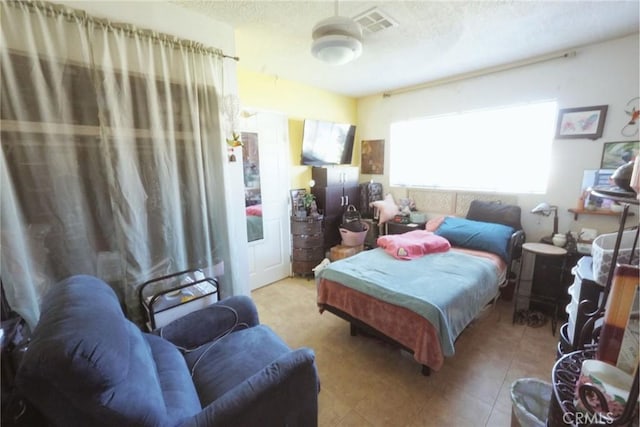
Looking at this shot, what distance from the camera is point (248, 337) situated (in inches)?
64.2

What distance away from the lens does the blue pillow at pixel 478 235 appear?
2664 mm

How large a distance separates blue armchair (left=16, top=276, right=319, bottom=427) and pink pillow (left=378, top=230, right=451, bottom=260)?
1.46 meters

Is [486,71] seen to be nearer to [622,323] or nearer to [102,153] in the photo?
[622,323]

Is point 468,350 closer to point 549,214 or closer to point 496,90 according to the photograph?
point 549,214

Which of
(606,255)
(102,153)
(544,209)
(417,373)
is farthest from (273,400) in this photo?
(544,209)

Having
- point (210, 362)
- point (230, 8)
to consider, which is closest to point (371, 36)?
point (230, 8)

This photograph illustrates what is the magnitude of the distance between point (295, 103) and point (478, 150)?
2.42 metres

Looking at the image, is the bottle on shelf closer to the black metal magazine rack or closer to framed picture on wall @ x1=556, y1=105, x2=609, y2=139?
the black metal magazine rack

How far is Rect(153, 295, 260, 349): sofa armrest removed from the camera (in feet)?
5.26

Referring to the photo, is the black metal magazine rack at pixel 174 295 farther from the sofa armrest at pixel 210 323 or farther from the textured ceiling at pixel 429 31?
the textured ceiling at pixel 429 31

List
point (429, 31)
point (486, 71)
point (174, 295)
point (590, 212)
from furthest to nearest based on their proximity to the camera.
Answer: point (486, 71)
point (590, 212)
point (429, 31)
point (174, 295)

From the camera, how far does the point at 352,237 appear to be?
12.0 feet

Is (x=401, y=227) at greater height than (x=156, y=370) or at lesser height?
greater

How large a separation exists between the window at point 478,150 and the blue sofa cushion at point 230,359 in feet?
10.2
